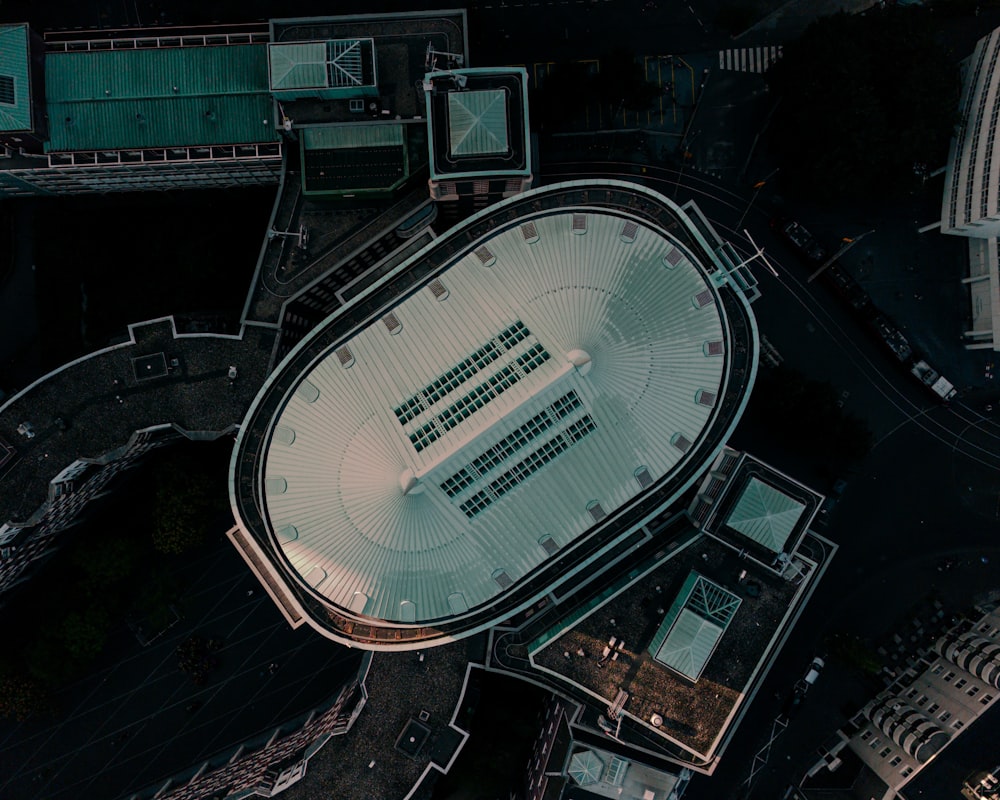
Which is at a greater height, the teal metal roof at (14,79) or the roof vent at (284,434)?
the teal metal roof at (14,79)

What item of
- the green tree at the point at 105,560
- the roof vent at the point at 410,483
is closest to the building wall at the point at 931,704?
the roof vent at the point at 410,483

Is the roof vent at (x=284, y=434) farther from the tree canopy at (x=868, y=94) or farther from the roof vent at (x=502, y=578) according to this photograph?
the tree canopy at (x=868, y=94)

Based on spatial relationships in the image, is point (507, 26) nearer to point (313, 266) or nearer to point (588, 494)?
point (313, 266)

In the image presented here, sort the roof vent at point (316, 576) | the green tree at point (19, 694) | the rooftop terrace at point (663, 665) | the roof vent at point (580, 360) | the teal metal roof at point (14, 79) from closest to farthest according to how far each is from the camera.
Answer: the roof vent at point (580, 360) < the roof vent at point (316, 576) < the teal metal roof at point (14, 79) < the rooftop terrace at point (663, 665) < the green tree at point (19, 694)

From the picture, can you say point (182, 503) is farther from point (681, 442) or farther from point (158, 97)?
point (681, 442)

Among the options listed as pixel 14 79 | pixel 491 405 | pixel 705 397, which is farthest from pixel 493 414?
pixel 14 79

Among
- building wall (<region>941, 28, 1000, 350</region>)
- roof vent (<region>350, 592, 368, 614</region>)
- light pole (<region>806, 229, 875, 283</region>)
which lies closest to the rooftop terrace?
roof vent (<region>350, 592, 368, 614</region>)

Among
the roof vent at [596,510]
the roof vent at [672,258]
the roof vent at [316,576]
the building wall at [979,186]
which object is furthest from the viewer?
the building wall at [979,186]

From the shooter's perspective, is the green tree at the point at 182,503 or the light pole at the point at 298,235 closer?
the light pole at the point at 298,235
